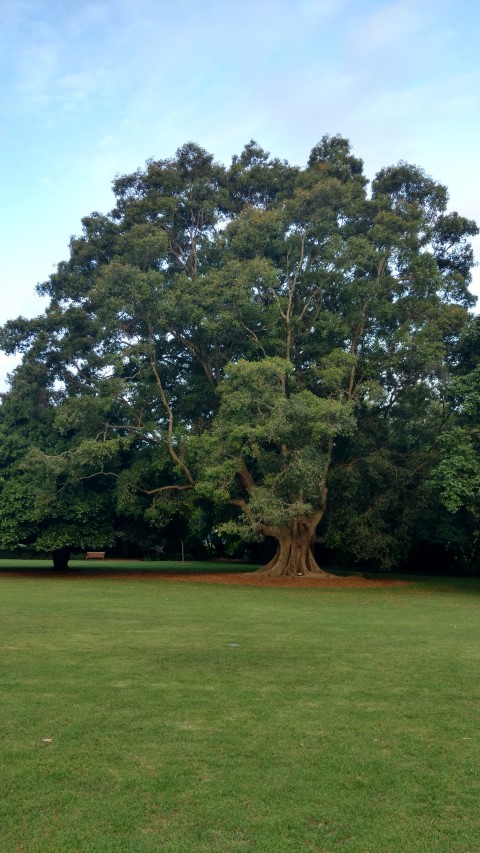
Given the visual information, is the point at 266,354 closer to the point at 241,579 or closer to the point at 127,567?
the point at 241,579

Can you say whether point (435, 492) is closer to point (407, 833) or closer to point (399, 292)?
point (399, 292)

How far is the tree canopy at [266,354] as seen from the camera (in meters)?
25.8

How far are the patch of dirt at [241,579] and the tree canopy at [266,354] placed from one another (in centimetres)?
149

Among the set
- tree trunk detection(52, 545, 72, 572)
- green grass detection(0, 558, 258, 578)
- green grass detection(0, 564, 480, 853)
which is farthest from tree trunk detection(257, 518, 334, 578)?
green grass detection(0, 564, 480, 853)

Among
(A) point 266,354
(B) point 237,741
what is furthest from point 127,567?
(B) point 237,741

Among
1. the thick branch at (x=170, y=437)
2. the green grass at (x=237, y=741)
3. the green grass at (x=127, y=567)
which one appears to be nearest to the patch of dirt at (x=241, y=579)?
the green grass at (x=127, y=567)

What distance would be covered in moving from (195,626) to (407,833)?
385 inches

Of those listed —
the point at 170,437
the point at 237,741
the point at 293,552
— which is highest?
the point at 170,437

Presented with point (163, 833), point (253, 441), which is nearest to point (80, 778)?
point (163, 833)

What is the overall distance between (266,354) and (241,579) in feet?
29.4

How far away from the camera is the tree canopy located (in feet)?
84.8

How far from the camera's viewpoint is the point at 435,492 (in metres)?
28.5

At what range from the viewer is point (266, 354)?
28.8 meters

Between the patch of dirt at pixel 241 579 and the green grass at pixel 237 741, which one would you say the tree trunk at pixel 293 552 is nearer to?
the patch of dirt at pixel 241 579
